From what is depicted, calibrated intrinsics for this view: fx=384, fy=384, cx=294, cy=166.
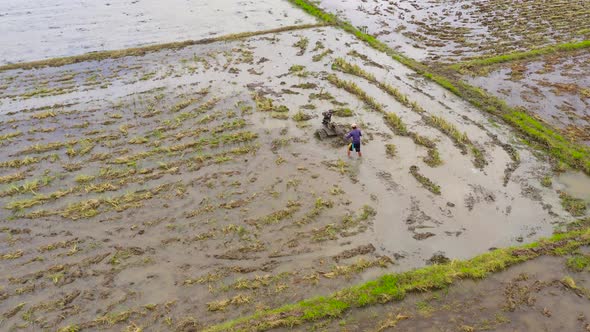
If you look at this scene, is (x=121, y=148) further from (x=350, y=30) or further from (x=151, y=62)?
(x=350, y=30)

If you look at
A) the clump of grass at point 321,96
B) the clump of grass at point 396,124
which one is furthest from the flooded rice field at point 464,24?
the clump of grass at point 396,124

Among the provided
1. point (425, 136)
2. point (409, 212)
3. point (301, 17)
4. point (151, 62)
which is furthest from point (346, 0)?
point (409, 212)

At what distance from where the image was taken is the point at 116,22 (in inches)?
727

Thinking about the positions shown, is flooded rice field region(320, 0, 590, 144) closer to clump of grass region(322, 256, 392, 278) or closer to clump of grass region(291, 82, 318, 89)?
clump of grass region(291, 82, 318, 89)

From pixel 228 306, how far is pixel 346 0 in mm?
20436

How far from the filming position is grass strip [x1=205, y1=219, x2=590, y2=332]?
243 inches

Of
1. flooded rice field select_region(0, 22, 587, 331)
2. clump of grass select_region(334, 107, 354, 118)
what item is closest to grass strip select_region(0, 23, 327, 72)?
flooded rice field select_region(0, 22, 587, 331)

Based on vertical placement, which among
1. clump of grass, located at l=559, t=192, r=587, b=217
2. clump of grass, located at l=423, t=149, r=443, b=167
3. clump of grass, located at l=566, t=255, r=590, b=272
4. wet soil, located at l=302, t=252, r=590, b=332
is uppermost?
clump of grass, located at l=423, t=149, r=443, b=167

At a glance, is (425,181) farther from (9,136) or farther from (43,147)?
(9,136)

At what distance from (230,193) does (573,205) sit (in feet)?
24.6

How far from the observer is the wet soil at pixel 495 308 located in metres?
6.15

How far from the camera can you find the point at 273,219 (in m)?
8.07

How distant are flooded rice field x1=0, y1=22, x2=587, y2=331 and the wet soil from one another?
28.9 inches

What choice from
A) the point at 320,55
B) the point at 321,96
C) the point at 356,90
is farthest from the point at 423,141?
the point at 320,55
